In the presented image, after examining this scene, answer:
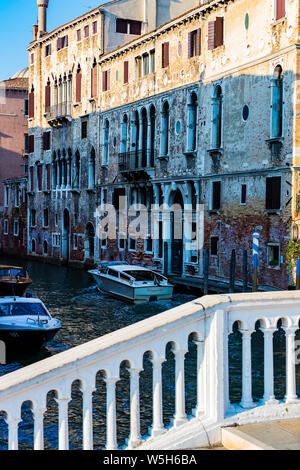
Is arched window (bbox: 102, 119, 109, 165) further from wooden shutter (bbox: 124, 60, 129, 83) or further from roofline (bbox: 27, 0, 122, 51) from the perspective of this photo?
roofline (bbox: 27, 0, 122, 51)

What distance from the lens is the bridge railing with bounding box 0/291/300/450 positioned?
347cm

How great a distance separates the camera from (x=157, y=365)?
148 inches

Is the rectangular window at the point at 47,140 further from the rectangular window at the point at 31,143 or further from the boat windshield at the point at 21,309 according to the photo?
the boat windshield at the point at 21,309

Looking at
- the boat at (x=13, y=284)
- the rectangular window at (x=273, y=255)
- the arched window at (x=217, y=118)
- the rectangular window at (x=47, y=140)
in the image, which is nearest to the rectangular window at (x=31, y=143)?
the rectangular window at (x=47, y=140)

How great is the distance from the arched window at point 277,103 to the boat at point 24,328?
7.94m

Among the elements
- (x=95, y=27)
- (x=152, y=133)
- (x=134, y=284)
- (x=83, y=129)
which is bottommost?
(x=134, y=284)

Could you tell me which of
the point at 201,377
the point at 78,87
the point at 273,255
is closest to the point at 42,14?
the point at 78,87

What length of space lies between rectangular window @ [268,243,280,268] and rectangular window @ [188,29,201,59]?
7.41 metres

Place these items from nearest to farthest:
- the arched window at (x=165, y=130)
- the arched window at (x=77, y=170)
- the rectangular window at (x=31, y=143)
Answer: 1. the arched window at (x=165, y=130)
2. the arched window at (x=77, y=170)
3. the rectangular window at (x=31, y=143)

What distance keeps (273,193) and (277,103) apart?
7.44ft

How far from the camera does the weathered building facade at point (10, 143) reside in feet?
138

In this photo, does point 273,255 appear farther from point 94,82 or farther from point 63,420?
point 63,420

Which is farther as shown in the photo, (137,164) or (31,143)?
(31,143)

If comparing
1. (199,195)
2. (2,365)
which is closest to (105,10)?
(199,195)
